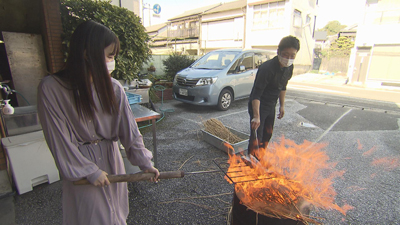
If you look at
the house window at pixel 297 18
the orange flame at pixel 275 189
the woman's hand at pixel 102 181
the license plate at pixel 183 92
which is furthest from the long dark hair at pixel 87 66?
the house window at pixel 297 18

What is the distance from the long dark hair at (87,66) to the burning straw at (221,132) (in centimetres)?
322

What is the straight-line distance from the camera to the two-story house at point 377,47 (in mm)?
14516

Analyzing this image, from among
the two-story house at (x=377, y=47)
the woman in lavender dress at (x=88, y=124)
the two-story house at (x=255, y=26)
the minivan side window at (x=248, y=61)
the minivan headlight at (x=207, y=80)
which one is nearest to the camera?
the woman in lavender dress at (x=88, y=124)

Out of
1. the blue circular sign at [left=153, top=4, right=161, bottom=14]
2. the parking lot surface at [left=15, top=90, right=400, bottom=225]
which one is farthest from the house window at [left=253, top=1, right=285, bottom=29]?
the parking lot surface at [left=15, top=90, right=400, bottom=225]

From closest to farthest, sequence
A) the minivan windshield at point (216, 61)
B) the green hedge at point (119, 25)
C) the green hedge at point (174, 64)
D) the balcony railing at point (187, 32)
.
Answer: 1. the green hedge at point (119, 25)
2. the minivan windshield at point (216, 61)
3. the green hedge at point (174, 64)
4. the balcony railing at point (187, 32)

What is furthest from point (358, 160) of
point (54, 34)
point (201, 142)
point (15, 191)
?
point (54, 34)

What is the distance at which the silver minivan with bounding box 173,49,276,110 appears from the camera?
6383 mm

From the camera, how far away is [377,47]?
15.1 m

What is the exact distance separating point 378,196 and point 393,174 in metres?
0.99

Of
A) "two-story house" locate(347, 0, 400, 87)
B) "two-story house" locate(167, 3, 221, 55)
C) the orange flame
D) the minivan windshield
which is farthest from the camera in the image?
"two-story house" locate(167, 3, 221, 55)

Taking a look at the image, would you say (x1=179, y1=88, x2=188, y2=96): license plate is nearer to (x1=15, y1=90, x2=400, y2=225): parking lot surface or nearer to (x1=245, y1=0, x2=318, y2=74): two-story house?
(x1=15, y1=90, x2=400, y2=225): parking lot surface

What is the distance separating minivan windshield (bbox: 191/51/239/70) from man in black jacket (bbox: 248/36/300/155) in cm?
412

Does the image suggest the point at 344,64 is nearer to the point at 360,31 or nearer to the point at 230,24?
the point at 360,31

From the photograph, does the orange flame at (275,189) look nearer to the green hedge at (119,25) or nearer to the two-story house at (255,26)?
the green hedge at (119,25)
